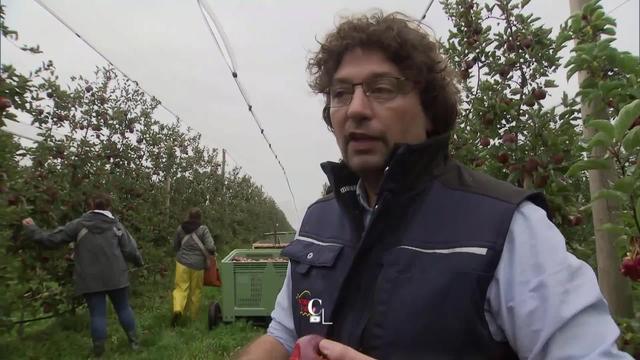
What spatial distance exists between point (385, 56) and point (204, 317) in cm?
731

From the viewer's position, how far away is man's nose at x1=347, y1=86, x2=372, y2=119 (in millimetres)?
1387

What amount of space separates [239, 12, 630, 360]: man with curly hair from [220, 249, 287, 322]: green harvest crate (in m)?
6.05

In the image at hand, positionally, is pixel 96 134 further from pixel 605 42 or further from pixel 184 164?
pixel 605 42

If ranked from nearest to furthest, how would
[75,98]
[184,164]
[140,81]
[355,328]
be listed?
[355,328] < [75,98] < [140,81] < [184,164]

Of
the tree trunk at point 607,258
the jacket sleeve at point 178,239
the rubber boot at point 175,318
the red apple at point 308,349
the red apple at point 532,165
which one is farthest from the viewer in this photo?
the jacket sleeve at point 178,239

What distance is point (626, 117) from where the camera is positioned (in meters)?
1.55

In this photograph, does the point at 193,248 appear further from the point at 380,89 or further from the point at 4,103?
the point at 380,89

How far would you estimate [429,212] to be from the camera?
4.20 feet

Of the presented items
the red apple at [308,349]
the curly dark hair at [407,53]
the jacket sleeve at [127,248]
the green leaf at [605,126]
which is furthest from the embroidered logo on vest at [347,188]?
the jacket sleeve at [127,248]

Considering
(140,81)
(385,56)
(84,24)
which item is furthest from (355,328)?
(140,81)

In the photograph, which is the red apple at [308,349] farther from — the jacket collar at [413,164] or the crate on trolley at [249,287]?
the crate on trolley at [249,287]

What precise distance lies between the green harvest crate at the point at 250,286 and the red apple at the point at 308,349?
646 centimetres

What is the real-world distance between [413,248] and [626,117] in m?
0.74

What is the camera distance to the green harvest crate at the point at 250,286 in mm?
7590
